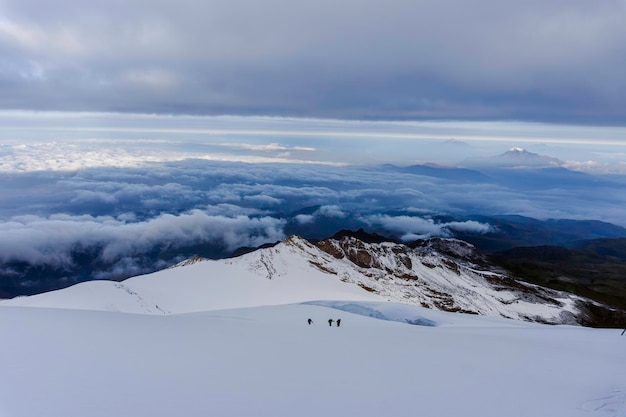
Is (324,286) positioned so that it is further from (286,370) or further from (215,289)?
(286,370)

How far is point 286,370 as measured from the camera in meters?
14.0

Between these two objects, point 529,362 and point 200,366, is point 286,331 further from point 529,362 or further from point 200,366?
point 529,362

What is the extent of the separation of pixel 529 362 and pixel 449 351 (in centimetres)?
297

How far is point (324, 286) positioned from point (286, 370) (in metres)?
68.2

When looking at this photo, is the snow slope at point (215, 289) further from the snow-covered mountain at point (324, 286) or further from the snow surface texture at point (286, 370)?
the snow surface texture at point (286, 370)

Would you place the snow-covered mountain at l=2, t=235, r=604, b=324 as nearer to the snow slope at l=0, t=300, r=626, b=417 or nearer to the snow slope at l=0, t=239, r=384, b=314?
the snow slope at l=0, t=239, r=384, b=314

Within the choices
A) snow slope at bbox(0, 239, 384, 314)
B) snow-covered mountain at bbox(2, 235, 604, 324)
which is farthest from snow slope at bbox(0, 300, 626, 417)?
snow-covered mountain at bbox(2, 235, 604, 324)

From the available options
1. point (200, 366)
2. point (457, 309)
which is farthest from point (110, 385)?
point (457, 309)

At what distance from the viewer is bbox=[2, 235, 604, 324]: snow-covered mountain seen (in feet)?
200

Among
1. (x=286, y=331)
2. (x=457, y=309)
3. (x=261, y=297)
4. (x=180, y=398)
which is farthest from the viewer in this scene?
(x=457, y=309)

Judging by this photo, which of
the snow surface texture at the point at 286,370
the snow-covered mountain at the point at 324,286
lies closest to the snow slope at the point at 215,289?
the snow-covered mountain at the point at 324,286

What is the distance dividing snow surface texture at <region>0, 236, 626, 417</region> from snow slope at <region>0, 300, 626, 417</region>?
0.05m

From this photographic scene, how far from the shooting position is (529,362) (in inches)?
676

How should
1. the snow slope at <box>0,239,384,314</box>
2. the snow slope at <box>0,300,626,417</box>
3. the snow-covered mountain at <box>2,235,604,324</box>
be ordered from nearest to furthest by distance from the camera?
the snow slope at <box>0,300,626,417</box> < the snow slope at <box>0,239,384,314</box> < the snow-covered mountain at <box>2,235,604,324</box>
